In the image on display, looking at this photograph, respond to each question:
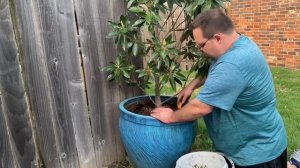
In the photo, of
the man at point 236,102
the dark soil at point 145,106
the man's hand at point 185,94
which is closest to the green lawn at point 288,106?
the dark soil at point 145,106

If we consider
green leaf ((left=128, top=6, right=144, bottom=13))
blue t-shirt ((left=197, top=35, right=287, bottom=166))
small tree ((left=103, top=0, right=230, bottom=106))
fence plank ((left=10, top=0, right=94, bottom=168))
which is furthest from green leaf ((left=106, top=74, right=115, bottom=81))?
blue t-shirt ((left=197, top=35, right=287, bottom=166))

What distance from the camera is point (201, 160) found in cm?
278

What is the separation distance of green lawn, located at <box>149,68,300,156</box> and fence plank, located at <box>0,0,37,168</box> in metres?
1.85

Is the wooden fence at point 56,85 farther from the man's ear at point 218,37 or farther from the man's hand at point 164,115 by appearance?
the man's ear at point 218,37

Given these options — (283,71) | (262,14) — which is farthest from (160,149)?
(262,14)

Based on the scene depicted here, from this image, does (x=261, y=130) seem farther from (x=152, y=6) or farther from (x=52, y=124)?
(x=52, y=124)

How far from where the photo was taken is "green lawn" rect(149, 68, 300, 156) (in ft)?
12.7

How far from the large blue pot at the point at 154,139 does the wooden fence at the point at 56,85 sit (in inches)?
18.0

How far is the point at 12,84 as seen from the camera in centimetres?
271

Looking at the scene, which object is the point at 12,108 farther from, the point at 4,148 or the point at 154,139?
the point at 154,139

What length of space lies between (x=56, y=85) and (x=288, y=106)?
135 inches

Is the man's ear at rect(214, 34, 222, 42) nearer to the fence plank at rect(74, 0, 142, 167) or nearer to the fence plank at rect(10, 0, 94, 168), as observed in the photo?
the fence plank at rect(74, 0, 142, 167)

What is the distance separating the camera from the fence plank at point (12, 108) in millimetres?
2625

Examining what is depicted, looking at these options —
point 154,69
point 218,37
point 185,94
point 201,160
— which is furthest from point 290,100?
point 218,37
